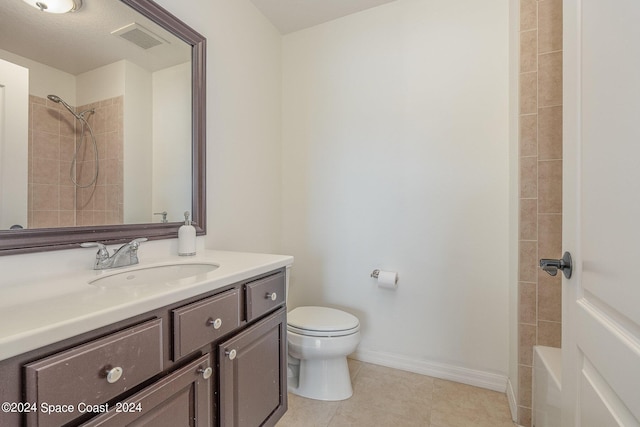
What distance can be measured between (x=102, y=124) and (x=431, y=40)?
1.89m

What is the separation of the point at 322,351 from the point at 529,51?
1857 mm

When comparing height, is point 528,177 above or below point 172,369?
above

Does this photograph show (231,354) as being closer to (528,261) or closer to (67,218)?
(67,218)

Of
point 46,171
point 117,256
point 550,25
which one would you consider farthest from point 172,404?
point 550,25

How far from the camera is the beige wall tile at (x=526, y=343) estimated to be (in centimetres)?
137

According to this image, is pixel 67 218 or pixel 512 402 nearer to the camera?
pixel 67 218

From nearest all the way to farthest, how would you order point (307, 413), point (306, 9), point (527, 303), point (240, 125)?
point (527, 303) < point (307, 413) < point (240, 125) < point (306, 9)

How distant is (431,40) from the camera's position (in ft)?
5.90

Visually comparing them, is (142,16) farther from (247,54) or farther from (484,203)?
(484,203)

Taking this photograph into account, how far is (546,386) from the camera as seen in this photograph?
1.17 m

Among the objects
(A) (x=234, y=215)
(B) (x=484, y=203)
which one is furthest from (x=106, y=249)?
(B) (x=484, y=203)

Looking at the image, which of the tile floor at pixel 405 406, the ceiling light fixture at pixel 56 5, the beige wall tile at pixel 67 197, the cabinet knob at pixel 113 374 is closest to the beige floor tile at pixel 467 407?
the tile floor at pixel 405 406

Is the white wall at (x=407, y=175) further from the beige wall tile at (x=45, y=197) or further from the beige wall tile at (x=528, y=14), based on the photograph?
the beige wall tile at (x=45, y=197)

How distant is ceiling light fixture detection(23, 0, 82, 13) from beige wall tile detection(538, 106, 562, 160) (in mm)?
2007
